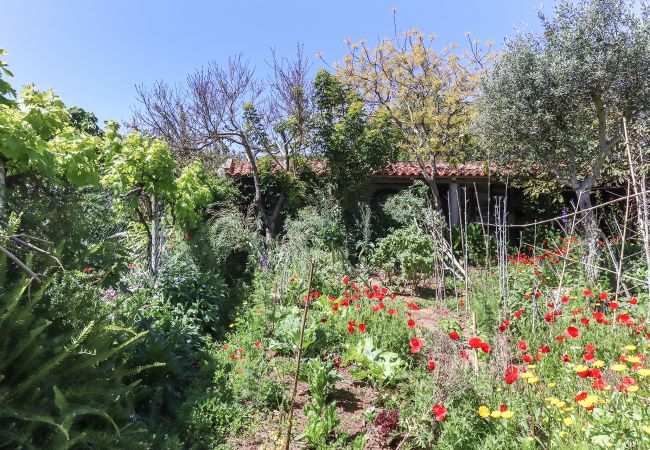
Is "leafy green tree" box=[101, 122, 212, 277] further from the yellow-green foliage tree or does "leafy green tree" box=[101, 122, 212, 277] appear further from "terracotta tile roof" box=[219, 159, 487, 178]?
the yellow-green foliage tree

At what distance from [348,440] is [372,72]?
1023cm

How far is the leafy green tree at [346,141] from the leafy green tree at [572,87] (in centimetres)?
288

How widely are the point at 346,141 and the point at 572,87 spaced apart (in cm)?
485

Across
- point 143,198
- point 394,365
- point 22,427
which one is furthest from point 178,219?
point 22,427

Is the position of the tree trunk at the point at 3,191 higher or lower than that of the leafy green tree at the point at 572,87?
lower

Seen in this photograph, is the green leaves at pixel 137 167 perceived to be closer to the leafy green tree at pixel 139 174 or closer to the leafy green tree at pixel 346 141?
the leafy green tree at pixel 139 174

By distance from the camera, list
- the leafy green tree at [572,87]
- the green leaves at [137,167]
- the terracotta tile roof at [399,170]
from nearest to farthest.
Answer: the green leaves at [137,167], the leafy green tree at [572,87], the terracotta tile roof at [399,170]

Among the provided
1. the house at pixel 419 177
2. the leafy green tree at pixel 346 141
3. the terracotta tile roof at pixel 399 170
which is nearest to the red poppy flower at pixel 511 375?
the leafy green tree at pixel 346 141

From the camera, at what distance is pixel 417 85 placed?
11.5 meters

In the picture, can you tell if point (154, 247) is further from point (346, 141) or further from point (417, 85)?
point (417, 85)

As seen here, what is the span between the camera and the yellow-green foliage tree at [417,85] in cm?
1117

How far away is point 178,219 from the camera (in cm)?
696

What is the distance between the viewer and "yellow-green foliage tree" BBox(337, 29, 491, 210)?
11172 mm

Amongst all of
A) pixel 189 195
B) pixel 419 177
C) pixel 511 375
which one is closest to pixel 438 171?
pixel 419 177
